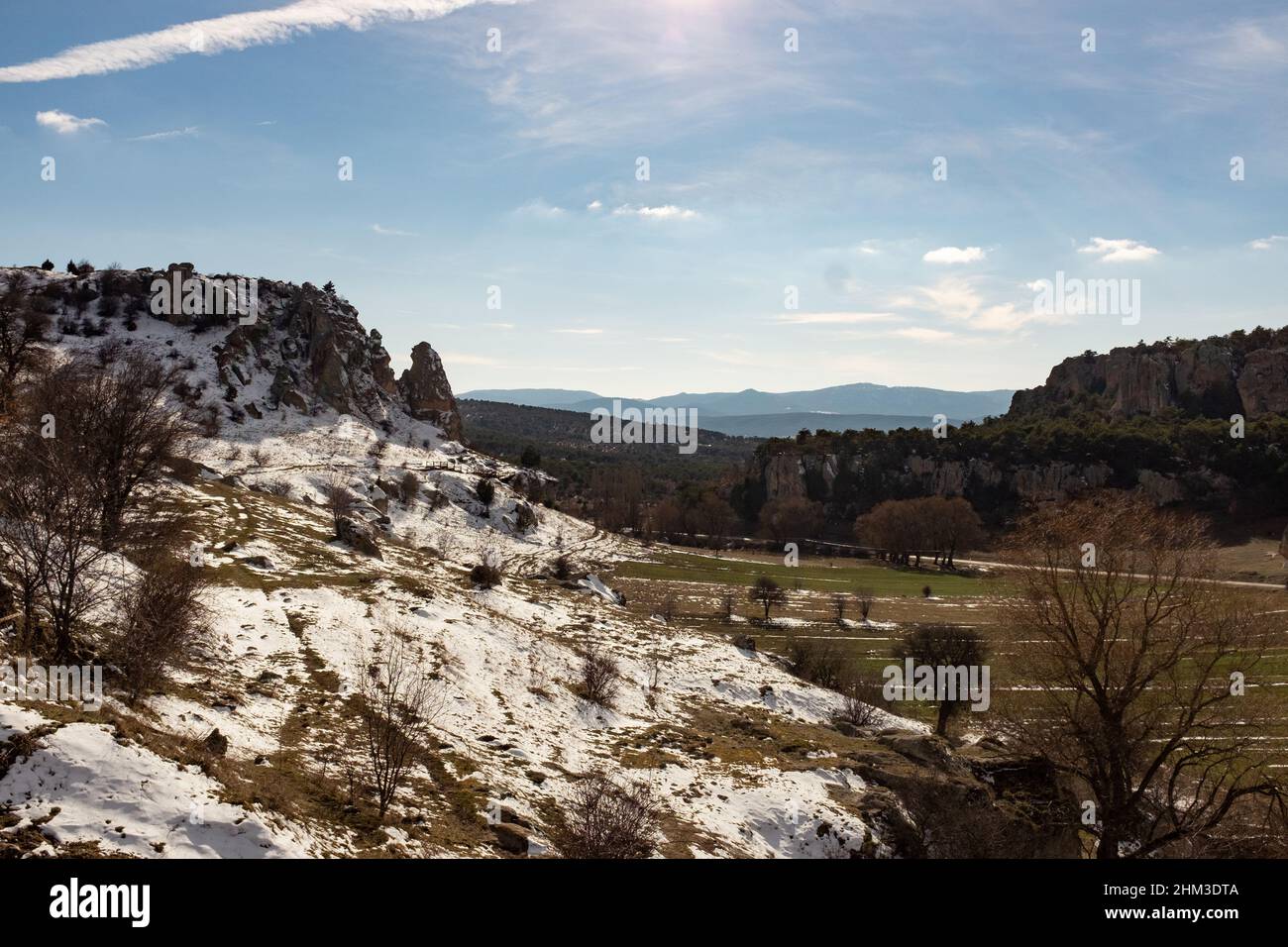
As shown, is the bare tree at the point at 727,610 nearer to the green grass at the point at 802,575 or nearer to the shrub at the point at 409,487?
the green grass at the point at 802,575

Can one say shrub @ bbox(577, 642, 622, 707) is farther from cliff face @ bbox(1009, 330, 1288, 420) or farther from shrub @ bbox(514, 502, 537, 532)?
cliff face @ bbox(1009, 330, 1288, 420)

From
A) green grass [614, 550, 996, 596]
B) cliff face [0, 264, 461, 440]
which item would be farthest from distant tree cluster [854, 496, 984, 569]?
cliff face [0, 264, 461, 440]

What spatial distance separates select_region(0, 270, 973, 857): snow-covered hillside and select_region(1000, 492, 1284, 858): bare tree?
585cm

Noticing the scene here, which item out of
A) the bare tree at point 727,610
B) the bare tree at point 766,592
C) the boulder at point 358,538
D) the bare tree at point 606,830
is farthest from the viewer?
the bare tree at point 766,592

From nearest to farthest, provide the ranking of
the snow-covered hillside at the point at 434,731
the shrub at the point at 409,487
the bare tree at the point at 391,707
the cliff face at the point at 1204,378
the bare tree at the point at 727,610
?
the snow-covered hillside at the point at 434,731, the bare tree at the point at 391,707, the bare tree at the point at 727,610, the shrub at the point at 409,487, the cliff face at the point at 1204,378

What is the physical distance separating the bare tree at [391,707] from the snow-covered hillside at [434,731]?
441 millimetres

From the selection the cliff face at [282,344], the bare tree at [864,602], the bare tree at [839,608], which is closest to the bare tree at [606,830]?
the bare tree at [839,608]

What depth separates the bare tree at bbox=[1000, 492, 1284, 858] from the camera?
1620 centimetres

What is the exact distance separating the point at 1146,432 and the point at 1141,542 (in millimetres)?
147217

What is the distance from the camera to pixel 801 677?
134 ft

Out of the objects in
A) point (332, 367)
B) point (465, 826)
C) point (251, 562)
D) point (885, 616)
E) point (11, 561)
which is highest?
point (332, 367)

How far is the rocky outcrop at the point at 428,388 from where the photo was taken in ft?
409
